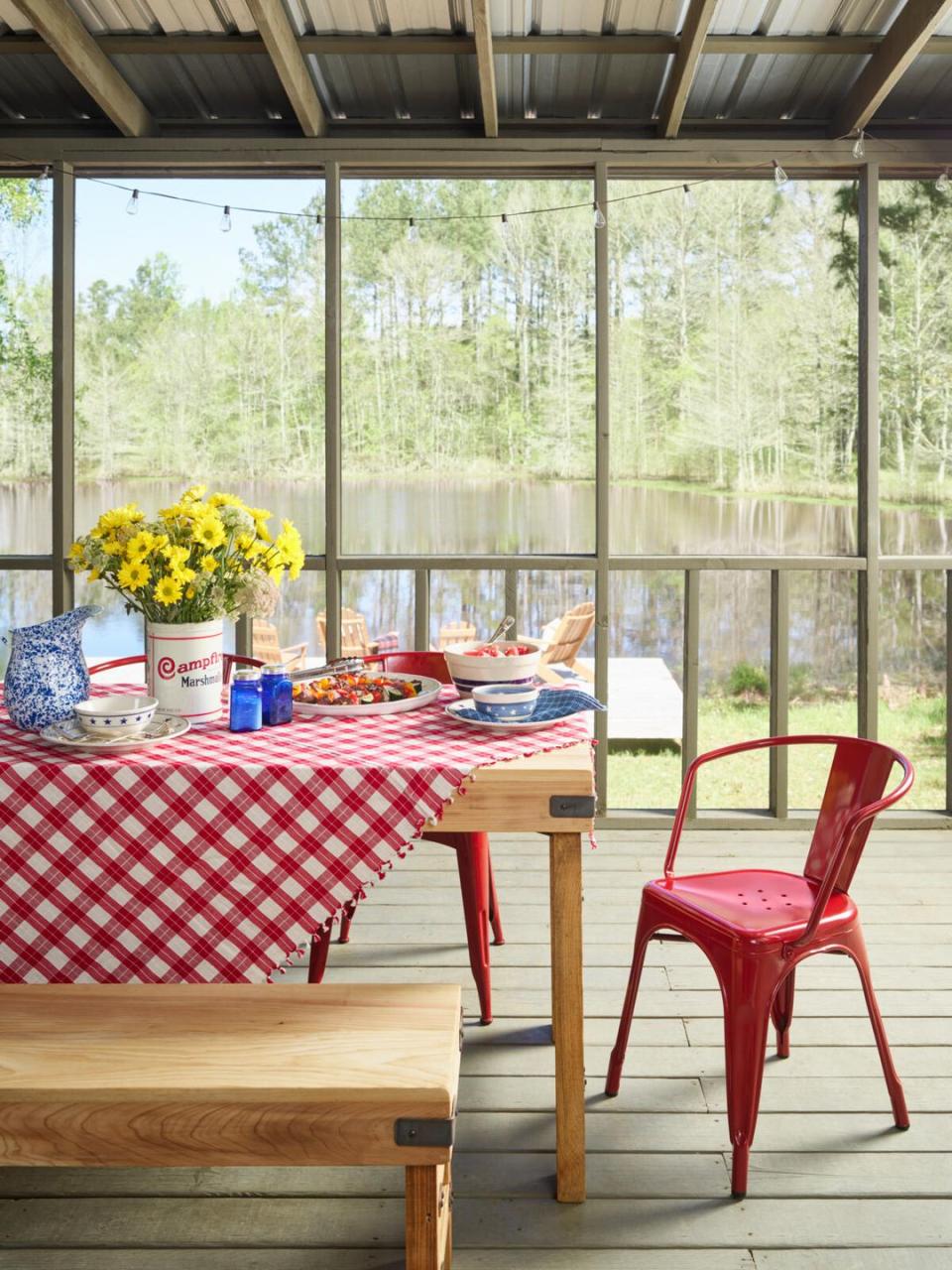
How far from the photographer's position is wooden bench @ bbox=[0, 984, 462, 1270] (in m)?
1.60

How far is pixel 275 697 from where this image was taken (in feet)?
7.79

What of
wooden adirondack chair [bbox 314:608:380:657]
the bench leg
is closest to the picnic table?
the bench leg

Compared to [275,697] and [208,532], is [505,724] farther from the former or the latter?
[208,532]

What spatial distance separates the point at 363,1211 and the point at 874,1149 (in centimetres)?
101

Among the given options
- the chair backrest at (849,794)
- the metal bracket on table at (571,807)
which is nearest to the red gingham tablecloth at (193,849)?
the metal bracket on table at (571,807)

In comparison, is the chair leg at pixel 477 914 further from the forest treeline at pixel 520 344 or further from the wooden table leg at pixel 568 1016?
the forest treeline at pixel 520 344

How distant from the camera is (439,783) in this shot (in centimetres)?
202

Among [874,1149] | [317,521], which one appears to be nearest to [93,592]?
[317,521]

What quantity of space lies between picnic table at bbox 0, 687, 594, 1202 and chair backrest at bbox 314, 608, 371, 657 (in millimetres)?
2370

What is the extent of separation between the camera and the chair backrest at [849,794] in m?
2.32

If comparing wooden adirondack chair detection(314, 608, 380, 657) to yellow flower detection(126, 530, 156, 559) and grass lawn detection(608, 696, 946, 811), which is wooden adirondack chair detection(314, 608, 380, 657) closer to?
grass lawn detection(608, 696, 946, 811)

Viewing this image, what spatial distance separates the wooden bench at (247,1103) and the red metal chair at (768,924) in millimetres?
627

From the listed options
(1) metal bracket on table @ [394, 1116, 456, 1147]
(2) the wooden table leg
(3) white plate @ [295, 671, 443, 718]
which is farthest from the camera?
(3) white plate @ [295, 671, 443, 718]

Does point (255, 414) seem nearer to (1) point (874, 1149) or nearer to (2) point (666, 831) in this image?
(2) point (666, 831)
